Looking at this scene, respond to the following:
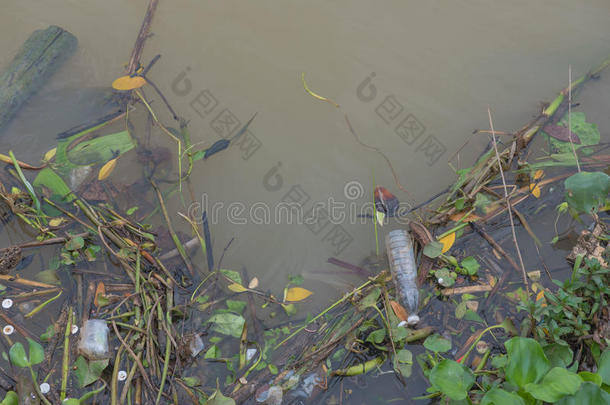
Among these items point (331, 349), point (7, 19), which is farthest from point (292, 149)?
point (7, 19)

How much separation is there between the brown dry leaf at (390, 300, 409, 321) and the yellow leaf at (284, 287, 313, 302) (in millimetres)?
469

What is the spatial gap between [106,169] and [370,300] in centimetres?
176

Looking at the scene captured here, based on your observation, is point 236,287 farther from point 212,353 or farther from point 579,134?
point 579,134

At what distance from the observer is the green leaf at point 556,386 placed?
1.53 m

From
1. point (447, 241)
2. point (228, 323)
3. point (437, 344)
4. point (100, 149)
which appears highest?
point (100, 149)

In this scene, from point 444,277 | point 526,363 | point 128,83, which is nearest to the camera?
point 526,363

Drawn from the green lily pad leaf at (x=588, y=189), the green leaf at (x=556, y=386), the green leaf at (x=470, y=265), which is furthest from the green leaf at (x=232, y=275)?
the green lily pad leaf at (x=588, y=189)

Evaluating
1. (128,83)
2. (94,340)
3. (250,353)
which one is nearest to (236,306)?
(250,353)

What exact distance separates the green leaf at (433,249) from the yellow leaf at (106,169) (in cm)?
192

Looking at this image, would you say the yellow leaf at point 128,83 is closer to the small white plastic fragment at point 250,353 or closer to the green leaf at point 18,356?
the green leaf at point 18,356

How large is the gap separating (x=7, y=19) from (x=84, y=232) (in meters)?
2.06

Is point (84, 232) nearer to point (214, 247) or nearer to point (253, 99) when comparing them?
point (214, 247)

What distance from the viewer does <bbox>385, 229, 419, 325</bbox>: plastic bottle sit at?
2.24 meters

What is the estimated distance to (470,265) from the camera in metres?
2.33
